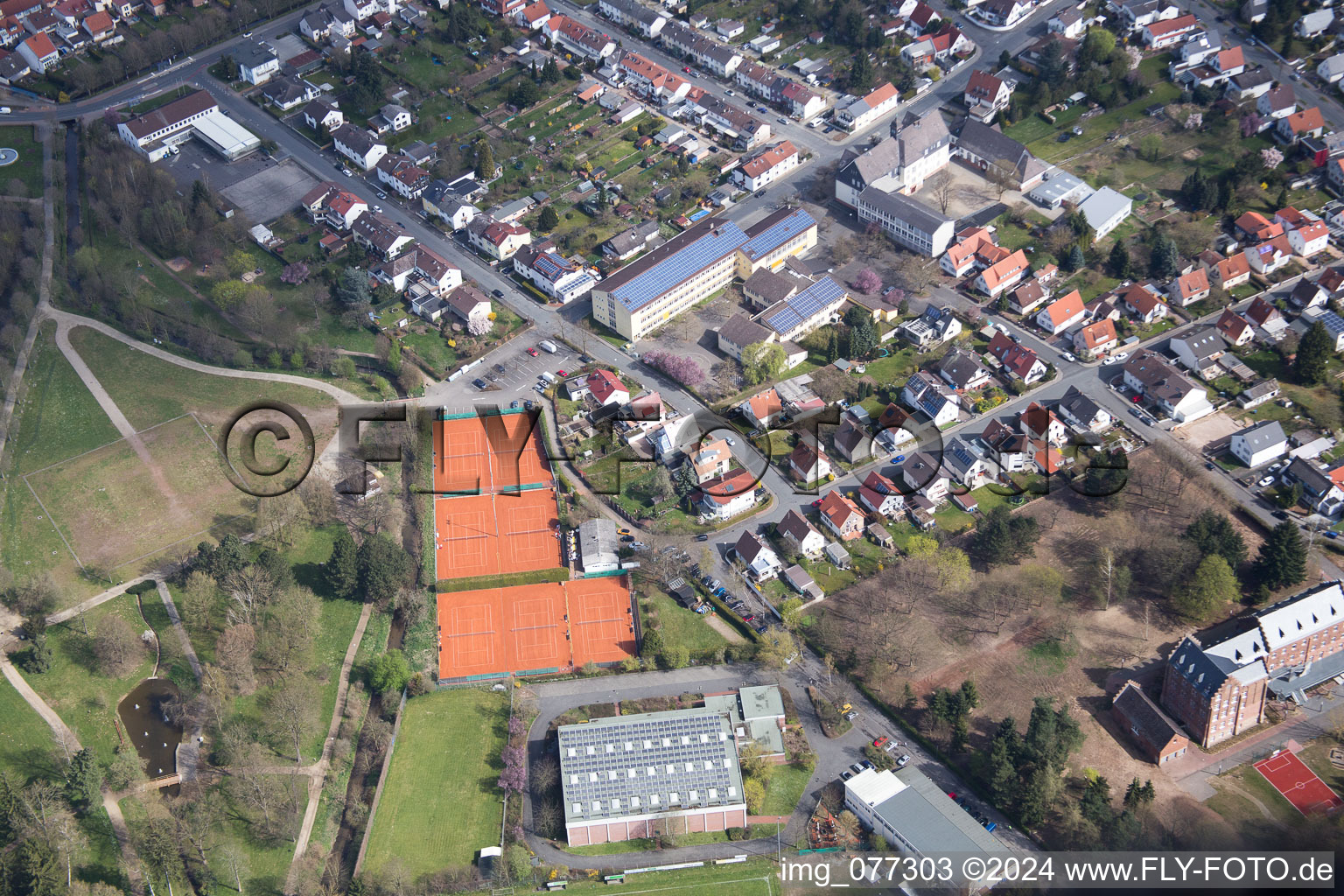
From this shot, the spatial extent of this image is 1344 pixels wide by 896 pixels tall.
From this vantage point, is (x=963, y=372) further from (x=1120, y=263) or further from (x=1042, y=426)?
(x=1120, y=263)

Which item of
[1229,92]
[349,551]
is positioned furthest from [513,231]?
[1229,92]

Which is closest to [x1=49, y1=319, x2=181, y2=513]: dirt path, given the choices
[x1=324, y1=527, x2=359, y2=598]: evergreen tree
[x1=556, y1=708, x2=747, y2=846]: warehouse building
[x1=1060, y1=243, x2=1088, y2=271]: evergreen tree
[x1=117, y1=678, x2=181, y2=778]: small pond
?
[x1=324, y1=527, x2=359, y2=598]: evergreen tree

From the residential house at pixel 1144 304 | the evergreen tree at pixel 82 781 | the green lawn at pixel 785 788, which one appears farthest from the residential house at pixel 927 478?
the evergreen tree at pixel 82 781

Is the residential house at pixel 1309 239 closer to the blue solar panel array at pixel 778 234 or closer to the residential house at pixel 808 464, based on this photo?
the blue solar panel array at pixel 778 234

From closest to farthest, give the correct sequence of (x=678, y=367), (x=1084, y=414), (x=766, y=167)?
(x=1084, y=414) → (x=678, y=367) → (x=766, y=167)

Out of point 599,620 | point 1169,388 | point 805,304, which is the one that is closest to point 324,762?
point 599,620

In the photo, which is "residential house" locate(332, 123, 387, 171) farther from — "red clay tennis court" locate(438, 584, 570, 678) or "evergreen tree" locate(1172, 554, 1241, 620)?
"evergreen tree" locate(1172, 554, 1241, 620)

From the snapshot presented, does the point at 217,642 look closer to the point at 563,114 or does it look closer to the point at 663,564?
the point at 663,564
